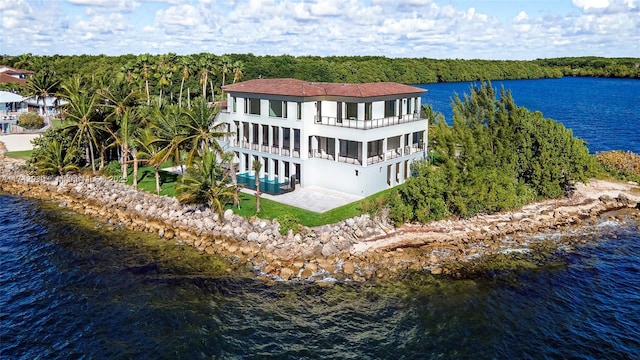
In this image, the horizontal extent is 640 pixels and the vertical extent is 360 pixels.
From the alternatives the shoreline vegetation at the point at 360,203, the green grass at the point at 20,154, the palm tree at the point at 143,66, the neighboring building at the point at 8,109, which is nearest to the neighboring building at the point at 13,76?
the neighboring building at the point at 8,109

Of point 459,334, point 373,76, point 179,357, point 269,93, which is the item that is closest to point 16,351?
point 179,357

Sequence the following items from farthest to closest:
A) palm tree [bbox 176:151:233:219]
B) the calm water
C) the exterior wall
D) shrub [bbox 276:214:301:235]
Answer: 1. the exterior wall
2. palm tree [bbox 176:151:233:219]
3. shrub [bbox 276:214:301:235]
4. the calm water

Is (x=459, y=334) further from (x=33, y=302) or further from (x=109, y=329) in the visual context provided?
(x=33, y=302)

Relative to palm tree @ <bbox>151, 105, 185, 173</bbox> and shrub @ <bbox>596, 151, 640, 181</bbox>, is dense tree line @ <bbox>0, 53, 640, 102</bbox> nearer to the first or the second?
palm tree @ <bbox>151, 105, 185, 173</bbox>

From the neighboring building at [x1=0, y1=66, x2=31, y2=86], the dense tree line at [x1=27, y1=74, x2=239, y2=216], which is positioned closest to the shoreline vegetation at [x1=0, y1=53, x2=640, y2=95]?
the neighboring building at [x1=0, y1=66, x2=31, y2=86]

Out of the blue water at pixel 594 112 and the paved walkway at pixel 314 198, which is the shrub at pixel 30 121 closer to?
the paved walkway at pixel 314 198

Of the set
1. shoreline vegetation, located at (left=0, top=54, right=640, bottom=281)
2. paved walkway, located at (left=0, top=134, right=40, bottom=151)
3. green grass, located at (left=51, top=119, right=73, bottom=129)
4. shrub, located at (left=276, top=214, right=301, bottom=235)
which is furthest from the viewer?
paved walkway, located at (left=0, top=134, right=40, bottom=151)

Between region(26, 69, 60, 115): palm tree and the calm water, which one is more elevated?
region(26, 69, 60, 115): palm tree

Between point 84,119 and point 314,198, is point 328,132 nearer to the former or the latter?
point 314,198
